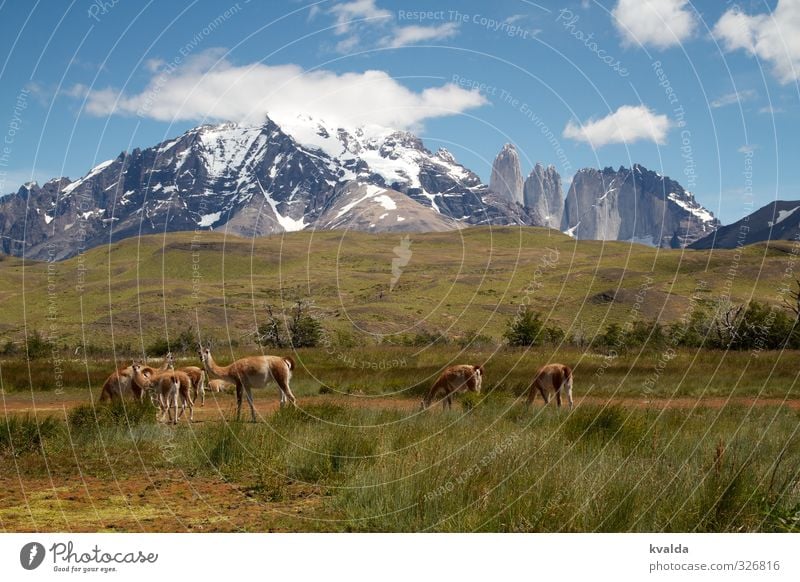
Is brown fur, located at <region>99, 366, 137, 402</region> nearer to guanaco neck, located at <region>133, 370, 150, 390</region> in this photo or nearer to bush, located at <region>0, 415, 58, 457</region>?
guanaco neck, located at <region>133, 370, 150, 390</region>

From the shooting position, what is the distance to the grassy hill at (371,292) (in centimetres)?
9088

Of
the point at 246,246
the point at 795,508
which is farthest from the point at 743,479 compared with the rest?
the point at 246,246

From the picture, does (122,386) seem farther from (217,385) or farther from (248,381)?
(217,385)

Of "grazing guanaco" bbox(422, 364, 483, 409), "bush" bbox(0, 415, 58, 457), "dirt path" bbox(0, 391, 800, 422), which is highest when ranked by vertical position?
"bush" bbox(0, 415, 58, 457)

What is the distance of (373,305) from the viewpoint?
103812 mm

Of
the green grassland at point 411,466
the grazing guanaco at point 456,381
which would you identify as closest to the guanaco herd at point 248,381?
the grazing guanaco at point 456,381

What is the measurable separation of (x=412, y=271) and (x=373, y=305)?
6156cm
